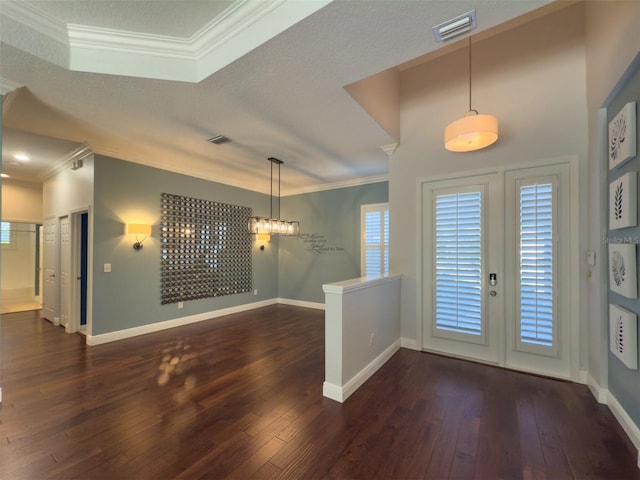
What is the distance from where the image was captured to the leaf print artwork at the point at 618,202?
1.96 meters

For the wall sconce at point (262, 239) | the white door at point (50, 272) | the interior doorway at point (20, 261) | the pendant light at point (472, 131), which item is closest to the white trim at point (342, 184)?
the wall sconce at point (262, 239)

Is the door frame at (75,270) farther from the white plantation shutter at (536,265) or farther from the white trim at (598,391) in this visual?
the white trim at (598,391)

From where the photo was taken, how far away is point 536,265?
2908 millimetres

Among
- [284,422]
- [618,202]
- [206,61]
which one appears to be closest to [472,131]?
[618,202]

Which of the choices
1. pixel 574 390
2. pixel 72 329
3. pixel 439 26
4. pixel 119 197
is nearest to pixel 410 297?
pixel 574 390

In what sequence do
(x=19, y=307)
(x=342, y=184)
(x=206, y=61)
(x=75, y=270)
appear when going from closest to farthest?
(x=206, y=61) < (x=75, y=270) < (x=342, y=184) < (x=19, y=307)

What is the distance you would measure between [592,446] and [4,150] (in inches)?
301

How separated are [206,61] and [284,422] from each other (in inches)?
120

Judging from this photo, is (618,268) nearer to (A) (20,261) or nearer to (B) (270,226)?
(B) (270,226)

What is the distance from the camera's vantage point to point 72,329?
4.38 metres

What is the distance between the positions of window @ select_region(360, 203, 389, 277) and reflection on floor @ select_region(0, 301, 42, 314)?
24.5 ft

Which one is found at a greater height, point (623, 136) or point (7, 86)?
point (7, 86)

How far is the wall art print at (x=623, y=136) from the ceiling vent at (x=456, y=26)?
4.06ft

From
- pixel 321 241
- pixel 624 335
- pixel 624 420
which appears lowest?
pixel 624 420
